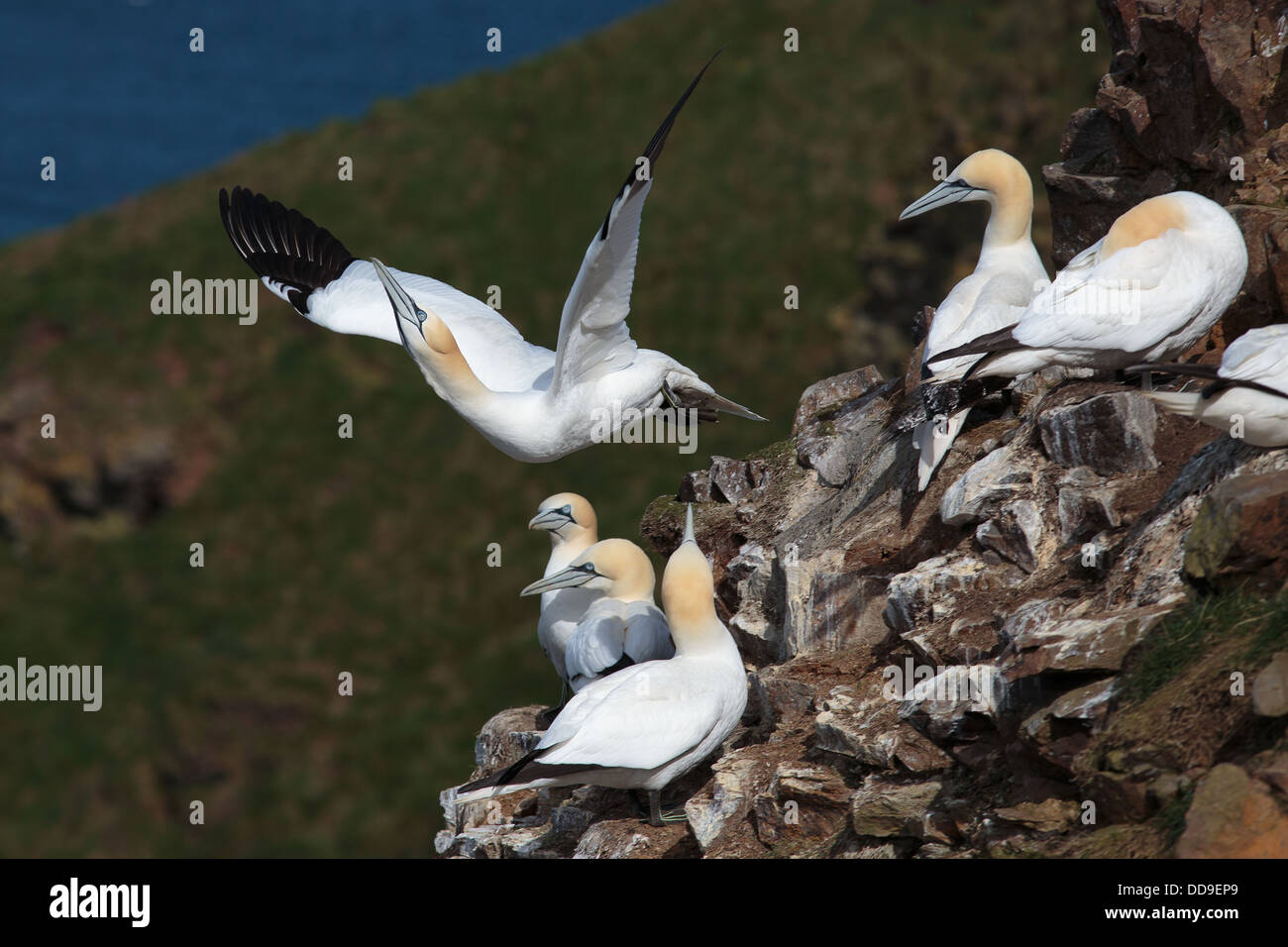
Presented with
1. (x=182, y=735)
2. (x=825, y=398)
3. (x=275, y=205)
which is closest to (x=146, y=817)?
(x=182, y=735)

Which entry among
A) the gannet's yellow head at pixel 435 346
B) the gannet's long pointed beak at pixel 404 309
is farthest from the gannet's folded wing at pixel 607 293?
Answer: the gannet's long pointed beak at pixel 404 309

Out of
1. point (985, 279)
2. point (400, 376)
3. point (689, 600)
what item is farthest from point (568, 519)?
point (400, 376)

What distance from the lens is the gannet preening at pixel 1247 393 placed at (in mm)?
5496

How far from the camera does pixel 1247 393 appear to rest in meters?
5.51

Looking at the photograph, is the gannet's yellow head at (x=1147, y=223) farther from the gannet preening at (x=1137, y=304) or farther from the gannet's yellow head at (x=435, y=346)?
the gannet's yellow head at (x=435, y=346)

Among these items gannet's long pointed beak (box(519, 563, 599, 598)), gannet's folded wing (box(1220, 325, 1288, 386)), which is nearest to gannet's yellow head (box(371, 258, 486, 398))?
gannet's long pointed beak (box(519, 563, 599, 598))

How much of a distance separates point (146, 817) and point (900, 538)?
67.0 ft

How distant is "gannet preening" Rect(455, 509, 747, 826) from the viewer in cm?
658

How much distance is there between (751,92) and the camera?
3641 centimetres

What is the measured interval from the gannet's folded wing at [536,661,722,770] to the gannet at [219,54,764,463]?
239cm

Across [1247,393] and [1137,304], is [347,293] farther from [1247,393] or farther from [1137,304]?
[1247,393]

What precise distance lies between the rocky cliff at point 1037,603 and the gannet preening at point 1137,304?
263 mm

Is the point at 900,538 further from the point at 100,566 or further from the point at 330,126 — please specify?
the point at 330,126

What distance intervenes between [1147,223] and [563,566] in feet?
13.0
